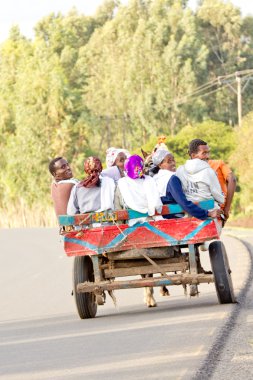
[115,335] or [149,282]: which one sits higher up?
[149,282]

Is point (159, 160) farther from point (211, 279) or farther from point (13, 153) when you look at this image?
point (13, 153)

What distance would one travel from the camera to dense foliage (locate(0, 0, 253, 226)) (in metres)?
93.5

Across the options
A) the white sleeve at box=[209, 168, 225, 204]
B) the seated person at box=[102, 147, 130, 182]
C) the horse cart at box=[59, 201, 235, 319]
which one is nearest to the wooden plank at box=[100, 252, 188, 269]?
the horse cart at box=[59, 201, 235, 319]

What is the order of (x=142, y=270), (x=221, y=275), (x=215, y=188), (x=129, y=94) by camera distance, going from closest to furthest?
1. (x=221, y=275)
2. (x=142, y=270)
3. (x=215, y=188)
4. (x=129, y=94)

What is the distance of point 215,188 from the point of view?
14312 mm

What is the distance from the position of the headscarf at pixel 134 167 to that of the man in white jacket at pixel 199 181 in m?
0.48

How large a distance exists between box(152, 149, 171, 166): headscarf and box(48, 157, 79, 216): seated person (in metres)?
0.93

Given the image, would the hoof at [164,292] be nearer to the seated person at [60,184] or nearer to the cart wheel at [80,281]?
the cart wheel at [80,281]

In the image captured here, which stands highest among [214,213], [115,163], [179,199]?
[115,163]

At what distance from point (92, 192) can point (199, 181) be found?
1190 mm

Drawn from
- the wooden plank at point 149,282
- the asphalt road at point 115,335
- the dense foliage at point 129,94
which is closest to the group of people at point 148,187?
the wooden plank at point 149,282

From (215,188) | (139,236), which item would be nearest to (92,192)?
(139,236)

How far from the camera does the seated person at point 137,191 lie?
46.1 ft

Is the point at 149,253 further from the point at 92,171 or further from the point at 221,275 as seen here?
the point at 92,171
